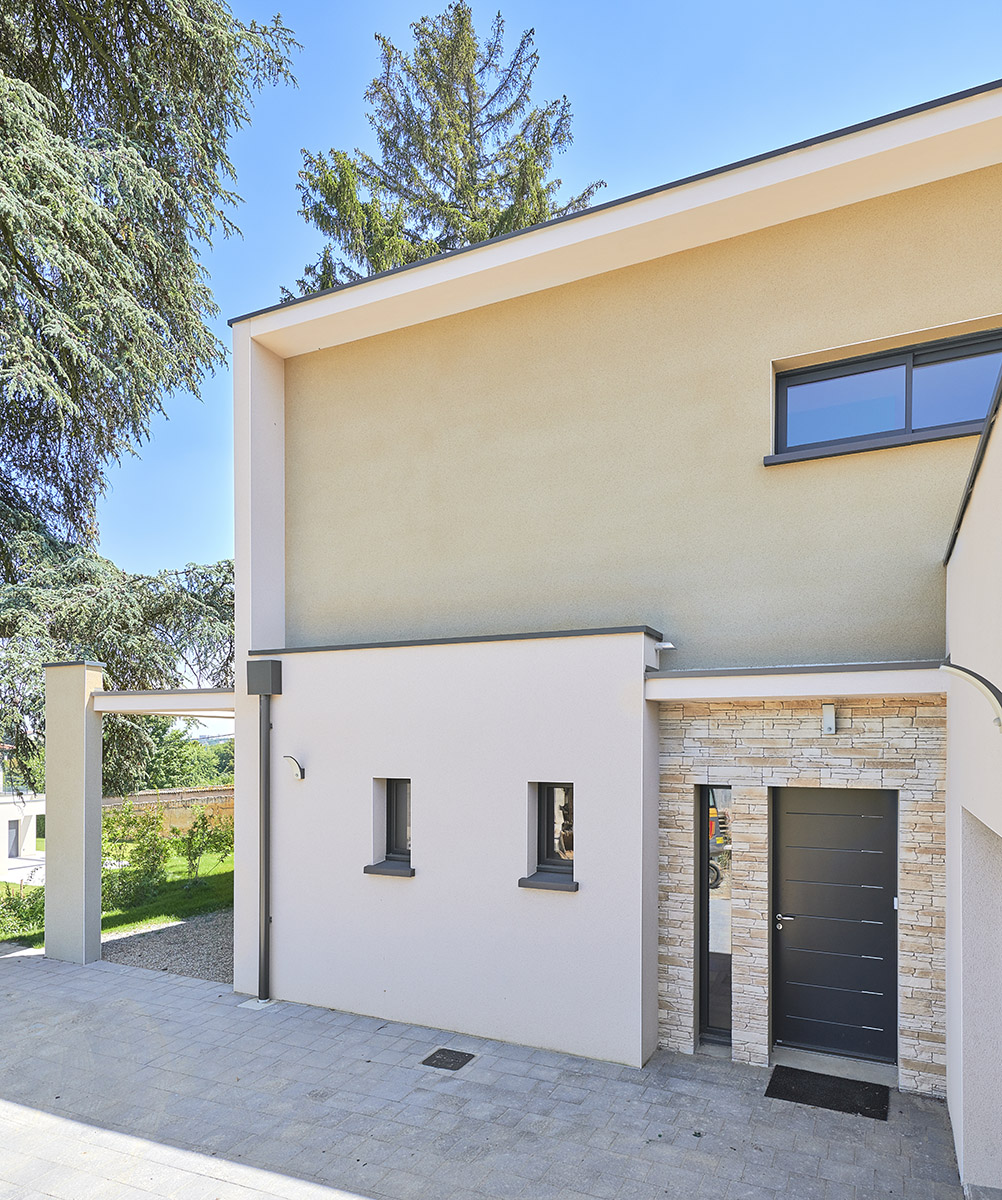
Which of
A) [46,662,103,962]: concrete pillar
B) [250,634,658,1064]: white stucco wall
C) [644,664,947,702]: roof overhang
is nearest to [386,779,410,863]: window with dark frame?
[250,634,658,1064]: white stucco wall

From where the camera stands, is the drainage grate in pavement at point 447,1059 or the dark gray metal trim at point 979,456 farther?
the drainage grate in pavement at point 447,1059

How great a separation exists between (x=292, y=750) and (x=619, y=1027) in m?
4.23

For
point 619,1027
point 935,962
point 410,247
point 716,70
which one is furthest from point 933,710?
point 410,247

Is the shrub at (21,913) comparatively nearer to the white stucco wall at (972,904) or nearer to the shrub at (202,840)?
the shrub at (202,840)

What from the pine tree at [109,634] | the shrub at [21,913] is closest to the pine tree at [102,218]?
the pine tree at [109,634]

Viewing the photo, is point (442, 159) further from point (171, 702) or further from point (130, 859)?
point (130, 859)

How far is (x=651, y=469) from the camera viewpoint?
7.64 metres

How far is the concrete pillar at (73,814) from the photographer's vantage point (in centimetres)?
982

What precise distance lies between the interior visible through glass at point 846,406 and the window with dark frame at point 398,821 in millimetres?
5053

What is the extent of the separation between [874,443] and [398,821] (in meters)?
5.70

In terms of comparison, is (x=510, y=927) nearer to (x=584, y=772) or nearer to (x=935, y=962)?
(x=584, y=772)

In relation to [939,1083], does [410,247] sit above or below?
above

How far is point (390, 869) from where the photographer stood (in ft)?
25.9

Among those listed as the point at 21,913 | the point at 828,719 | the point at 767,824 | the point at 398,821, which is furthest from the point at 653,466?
the point at 21,913
